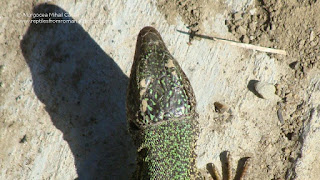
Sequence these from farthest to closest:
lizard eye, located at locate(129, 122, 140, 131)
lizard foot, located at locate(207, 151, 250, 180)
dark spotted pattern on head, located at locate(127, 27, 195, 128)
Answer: lizard foot, located at locate(207, 151, 250, 180) < lizard eye, located at locate(129, 122, 140, 131) < dark spotted pattern on head, located at locate(127, 27, 195, 128)

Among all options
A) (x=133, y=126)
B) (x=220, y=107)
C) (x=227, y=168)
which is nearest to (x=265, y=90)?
(x=220, y=107)

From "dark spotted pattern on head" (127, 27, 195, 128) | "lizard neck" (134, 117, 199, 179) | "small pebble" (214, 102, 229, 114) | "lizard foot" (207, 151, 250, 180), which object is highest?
"dark spotted pattern on head" (127, 27, 195, 128)

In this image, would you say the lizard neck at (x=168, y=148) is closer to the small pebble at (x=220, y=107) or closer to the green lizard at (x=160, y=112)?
the green lizard at (x=160, y=112)

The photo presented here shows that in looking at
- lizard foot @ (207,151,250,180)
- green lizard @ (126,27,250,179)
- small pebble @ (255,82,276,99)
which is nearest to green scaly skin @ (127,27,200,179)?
green lizard @ (126,27,250,179)

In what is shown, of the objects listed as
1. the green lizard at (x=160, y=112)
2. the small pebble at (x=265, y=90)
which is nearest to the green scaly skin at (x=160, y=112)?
the green lizard at (x=160, y=112)

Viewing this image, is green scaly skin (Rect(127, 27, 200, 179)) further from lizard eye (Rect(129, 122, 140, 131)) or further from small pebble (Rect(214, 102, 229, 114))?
small pebble (Rect(214, 102, 229, 114))

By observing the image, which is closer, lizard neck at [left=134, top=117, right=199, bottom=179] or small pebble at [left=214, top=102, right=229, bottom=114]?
lizard neck at [left=134, top=117, right=199, bottom=179]
